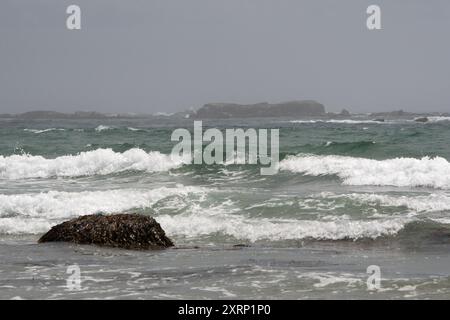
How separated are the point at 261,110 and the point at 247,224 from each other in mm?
109801

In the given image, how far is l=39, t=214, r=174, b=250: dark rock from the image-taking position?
12312 millimetres

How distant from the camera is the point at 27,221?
53.2 feet

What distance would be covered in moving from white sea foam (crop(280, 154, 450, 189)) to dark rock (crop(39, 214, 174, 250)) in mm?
10886

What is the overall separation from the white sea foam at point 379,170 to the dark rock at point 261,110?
9377 centimetres

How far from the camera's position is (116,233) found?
1238 cm

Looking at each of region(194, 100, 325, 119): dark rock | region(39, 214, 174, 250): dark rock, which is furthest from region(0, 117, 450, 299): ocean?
region(194, 100, 325, 119): dark rock

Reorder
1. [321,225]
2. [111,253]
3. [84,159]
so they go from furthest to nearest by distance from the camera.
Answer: [84,159] < [321,225] < [111,253]

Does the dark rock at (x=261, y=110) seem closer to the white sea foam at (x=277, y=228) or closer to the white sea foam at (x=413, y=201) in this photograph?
the white sea foam at (x=413, y=201)

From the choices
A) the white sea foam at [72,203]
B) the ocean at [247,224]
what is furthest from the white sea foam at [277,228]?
the white sea foam at [72,203]

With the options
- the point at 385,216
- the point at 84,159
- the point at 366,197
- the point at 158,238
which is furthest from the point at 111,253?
the point at 84,159

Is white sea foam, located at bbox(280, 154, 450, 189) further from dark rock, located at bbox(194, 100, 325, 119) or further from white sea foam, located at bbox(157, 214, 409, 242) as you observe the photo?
dark rock, located at bbox(194, 100, 325, 119)

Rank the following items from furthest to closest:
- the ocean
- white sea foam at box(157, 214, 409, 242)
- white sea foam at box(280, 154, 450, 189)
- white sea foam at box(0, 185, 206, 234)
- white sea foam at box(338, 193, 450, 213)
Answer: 1. white sea foam at box(280, 154, 450, 189)
2. white sea foam at box(0, 185, 206, 234)
3. white sea foam at box(338, 193, 450, 213)
4. white sea foam at box(157, 214, 409, 242)
5. the ocean
